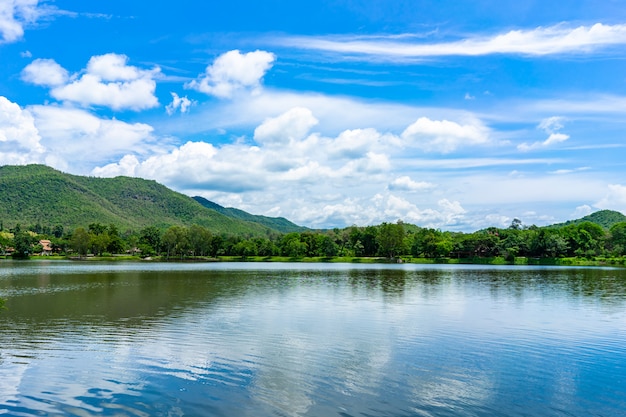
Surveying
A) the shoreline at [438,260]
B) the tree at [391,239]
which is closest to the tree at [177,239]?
the shoreline at [438,260]

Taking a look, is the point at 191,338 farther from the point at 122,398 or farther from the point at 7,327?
the point at 7,327

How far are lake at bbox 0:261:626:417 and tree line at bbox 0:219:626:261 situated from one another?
114m

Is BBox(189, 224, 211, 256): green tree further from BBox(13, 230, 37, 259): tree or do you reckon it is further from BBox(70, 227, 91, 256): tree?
BBox(13, 230, 37, 259): tree

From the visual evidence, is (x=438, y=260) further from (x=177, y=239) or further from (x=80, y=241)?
(x=80, y=241)

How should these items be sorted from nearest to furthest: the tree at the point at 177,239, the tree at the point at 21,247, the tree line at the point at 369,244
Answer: the tree line at the point at 369,244 < the tree at the point at 177,239 < the tree at the point at 21,247

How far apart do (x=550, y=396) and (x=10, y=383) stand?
1704cm

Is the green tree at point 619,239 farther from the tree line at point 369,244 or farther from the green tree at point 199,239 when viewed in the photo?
the green tree at point 199,239

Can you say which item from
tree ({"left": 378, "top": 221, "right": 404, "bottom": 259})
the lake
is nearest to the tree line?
tree ({"left": 378, "top": 221, "right": 404, "bottom": 259})

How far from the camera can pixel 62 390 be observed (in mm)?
14805

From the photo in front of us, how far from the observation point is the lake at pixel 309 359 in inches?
544

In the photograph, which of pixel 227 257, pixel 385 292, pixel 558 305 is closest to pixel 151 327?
pixel 385 292

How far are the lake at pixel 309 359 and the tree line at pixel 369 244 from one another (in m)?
114

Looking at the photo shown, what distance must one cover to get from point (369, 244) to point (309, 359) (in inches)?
6265

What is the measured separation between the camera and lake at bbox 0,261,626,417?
544 inches
